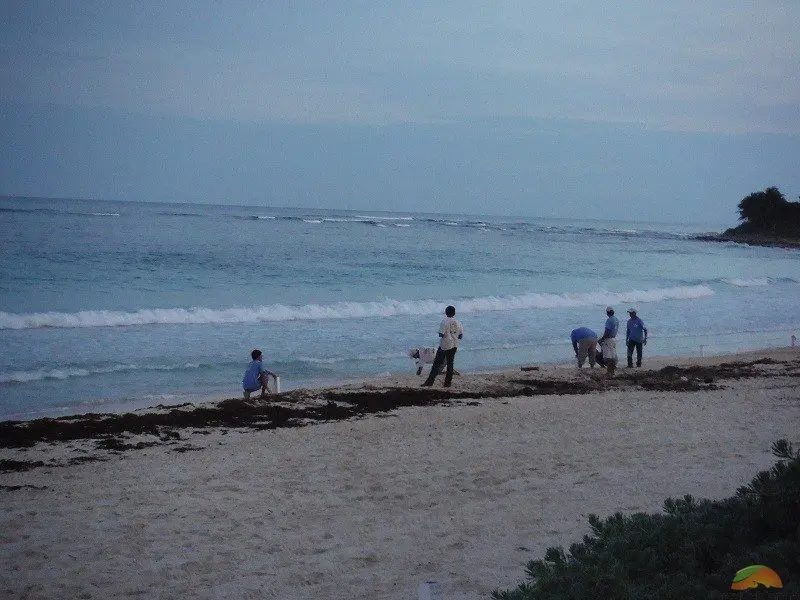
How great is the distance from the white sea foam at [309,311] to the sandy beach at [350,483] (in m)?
11.0

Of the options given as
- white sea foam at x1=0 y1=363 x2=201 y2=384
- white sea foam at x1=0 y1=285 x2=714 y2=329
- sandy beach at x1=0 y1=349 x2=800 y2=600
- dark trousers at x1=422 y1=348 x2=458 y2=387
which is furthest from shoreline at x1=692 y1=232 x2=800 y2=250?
sandy beach at x1=0 y1=349 x2=800 y2=600

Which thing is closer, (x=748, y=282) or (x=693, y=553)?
(x=693, y=553)

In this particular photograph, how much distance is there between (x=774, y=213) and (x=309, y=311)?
89.6m

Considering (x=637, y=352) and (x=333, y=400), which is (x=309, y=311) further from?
(x=333, y=400)

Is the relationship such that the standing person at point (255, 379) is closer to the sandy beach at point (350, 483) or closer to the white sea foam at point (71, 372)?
the sandy beach at point (350, 483)

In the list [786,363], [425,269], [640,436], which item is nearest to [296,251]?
[425,269]

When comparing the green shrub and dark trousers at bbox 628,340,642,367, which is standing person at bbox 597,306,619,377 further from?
the green shrub

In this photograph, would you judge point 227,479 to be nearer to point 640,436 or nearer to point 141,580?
point 141,580

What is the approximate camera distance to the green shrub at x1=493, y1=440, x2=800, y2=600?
3381 mm

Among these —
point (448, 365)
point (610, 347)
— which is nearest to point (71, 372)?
point (448, 365)

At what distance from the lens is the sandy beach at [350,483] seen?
20.7 feet

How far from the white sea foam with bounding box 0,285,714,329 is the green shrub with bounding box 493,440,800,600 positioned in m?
20.5

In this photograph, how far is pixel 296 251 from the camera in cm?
5588

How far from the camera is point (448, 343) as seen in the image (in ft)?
47.5
